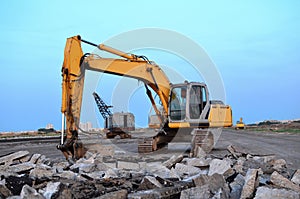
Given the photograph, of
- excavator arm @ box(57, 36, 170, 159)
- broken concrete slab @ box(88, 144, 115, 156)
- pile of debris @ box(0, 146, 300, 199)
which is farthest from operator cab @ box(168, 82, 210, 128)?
pile of debris @ box(0, 146, 300, 199)

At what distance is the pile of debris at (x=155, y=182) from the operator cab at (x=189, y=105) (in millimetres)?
4649

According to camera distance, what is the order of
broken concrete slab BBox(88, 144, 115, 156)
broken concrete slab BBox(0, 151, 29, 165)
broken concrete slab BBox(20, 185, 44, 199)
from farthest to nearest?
broken concrete slab BBox(88, 144, 115, 156) → broken concrete slab BBox(0, 151, 29, 165) → broken concrete slab BBox(20, 185, 44, 199)

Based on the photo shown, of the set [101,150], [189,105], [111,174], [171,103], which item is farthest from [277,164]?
[171,103]

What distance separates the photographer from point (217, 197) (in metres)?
4.44

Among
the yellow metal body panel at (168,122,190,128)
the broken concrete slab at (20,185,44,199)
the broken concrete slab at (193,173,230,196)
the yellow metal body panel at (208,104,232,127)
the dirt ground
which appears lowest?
the dirt ground

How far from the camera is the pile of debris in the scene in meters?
4.55

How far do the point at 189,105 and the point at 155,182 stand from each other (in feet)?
25.4

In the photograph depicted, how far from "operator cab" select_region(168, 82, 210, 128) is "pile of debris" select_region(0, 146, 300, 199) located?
4.65 meters

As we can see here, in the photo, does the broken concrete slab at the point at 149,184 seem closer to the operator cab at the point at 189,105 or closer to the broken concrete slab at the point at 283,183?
the broken concrete slab at the point at 283,183

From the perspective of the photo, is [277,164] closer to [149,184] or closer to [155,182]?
[155,182]

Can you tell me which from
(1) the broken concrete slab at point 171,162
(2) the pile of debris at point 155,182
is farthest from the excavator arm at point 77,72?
(1) the broken concrete slab at point 171,162

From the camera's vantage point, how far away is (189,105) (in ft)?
42.0

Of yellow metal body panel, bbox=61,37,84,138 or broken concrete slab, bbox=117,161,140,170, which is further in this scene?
yellow metal body panel, bbox=61,37,84,138

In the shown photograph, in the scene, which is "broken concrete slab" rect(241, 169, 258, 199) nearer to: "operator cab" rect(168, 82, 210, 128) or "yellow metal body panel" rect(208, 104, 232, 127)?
Result: "operator cab" rect(168, 82, 210, 128)
